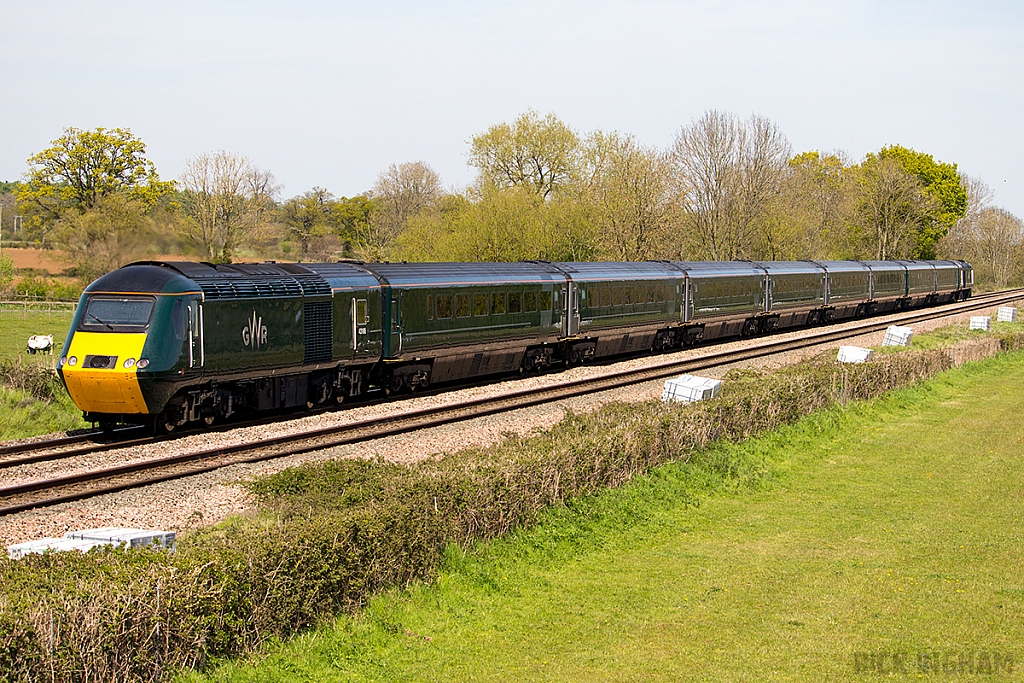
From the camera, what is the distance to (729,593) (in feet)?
40.3

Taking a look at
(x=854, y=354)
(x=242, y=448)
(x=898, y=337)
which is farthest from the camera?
(x=898, y=337)

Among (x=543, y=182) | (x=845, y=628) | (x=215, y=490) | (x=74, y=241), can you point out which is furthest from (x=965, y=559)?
(x=543, y=182)

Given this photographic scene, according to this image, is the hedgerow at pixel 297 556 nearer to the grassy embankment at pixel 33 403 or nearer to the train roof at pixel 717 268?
the grassy embankment at pixel 33 403

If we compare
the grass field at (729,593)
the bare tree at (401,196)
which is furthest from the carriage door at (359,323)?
the bare tree at (401,196)

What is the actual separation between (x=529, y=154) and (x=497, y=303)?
49.1 m

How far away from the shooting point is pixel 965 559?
13.8 meters

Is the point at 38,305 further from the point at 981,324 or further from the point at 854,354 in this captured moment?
the point at 981,324

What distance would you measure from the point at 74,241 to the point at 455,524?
108 feet

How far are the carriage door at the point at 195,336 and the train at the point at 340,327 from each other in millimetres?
28

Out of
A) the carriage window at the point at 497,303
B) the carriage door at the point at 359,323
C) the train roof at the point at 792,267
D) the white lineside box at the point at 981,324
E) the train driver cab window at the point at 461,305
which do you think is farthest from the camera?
the train roof at the point at 792,267

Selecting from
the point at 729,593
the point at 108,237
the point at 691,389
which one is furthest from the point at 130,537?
the point at 108,237

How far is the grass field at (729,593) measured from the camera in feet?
32.3

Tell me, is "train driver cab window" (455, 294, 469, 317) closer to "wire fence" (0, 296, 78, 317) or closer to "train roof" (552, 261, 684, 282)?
"train roof" (552, 261, 684, 282)

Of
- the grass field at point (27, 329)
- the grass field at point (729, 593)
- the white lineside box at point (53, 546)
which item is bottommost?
the grass field at point (729, 593)
